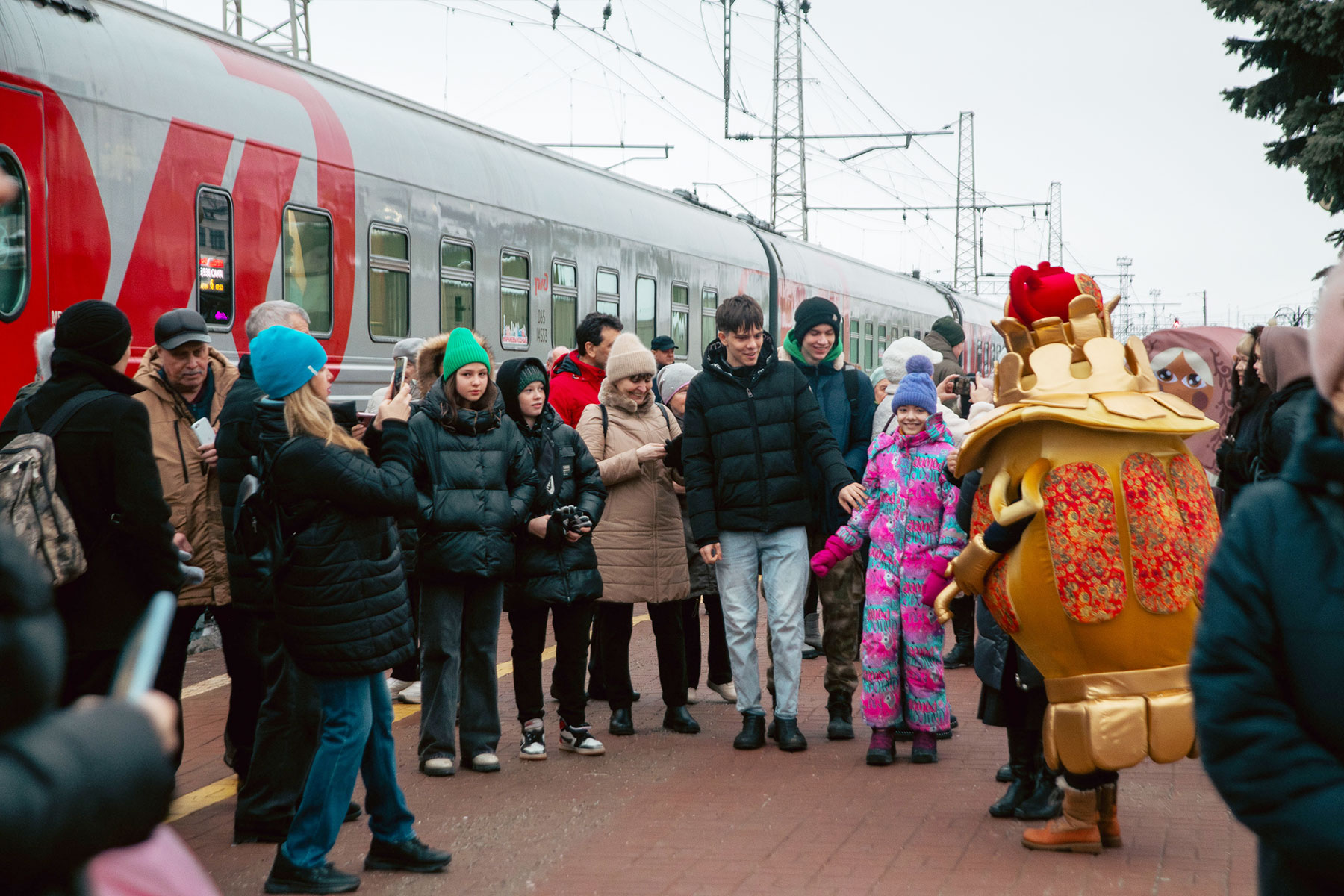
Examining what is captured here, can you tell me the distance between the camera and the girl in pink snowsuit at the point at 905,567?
6484 millimetres

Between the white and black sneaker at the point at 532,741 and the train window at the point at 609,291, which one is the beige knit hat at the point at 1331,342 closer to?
the white and black sneaker at the point at 532,741

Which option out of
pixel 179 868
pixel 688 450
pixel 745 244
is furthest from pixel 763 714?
pixel 745 244

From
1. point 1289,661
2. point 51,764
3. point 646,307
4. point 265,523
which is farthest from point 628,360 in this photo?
point 646,307

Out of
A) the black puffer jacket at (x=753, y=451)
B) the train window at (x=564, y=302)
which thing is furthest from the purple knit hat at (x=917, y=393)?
the train window at (x=564, y=302)

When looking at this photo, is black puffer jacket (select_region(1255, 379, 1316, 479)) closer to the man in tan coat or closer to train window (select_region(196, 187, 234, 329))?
the man in tan coat

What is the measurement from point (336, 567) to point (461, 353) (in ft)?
5.55

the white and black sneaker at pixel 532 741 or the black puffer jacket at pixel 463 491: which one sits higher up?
the black puffer jacket at pixel 463 491

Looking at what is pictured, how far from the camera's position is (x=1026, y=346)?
504 cm

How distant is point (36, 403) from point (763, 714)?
369 centimetres

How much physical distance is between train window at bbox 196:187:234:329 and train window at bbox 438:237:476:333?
2562mm

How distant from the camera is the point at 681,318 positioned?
16938 millimetres

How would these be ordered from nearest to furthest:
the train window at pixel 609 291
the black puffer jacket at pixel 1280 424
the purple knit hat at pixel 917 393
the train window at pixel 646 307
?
the black puffer jacket at pixel 1280 424 < the purple knit hat at pixel 917 393 < the train window at pixel 609 291 < the train window at pixel 646 307

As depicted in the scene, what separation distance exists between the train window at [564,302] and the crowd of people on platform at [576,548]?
17.0ft

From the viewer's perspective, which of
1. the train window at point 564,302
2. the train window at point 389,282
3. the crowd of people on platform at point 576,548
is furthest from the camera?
the train window at point 564,302
